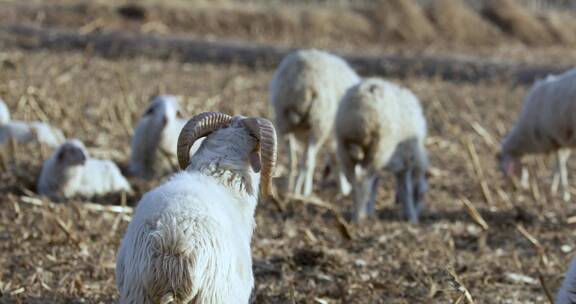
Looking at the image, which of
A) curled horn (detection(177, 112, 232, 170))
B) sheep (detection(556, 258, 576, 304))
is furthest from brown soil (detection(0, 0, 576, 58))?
sheep (detection(556, 258, 576, 304))

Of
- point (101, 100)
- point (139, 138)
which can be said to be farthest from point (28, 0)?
point (139, 138)

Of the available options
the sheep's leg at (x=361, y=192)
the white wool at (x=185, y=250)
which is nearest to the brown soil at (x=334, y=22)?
the sheep's leg at (x=361, y=192)

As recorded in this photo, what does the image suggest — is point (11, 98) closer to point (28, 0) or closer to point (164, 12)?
point (164, 12)

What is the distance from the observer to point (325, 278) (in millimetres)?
7730

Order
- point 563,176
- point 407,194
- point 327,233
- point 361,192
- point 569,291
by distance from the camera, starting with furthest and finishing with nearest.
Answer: point 563,176 < point 407,194 < point 361,192 < point 327,233 < point 569,291

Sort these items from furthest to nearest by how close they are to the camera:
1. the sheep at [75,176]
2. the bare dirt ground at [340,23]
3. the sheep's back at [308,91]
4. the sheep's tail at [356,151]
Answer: the bare dirt ground at [340,23] → the sheep's back at [308,91] → the sheep at [75,176] → the sheep's tail at [356,151]

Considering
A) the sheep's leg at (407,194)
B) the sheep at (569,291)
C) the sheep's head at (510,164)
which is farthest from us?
the sheep's head at (510,164)

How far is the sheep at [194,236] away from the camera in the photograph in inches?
201

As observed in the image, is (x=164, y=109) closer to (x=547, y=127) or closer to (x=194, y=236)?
(x=547, y=127)

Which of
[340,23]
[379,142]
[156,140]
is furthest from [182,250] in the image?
[340,23]

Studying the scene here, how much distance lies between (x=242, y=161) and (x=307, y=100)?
15.6 ft

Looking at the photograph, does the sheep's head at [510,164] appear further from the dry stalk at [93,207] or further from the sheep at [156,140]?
the dry stalk at [93,207]

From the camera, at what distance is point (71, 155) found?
10250 mm

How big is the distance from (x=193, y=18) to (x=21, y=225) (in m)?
24.5
